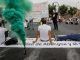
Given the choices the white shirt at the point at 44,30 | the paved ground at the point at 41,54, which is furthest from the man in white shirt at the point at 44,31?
the paved ground at the point at 41,54

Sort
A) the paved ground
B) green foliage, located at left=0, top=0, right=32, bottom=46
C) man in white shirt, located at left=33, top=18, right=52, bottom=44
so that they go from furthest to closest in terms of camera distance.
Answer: man in white shirt, located at left=33, top=18, right=52, bottom=44, the paved ground, green foliage, located at left=0, top=0, right=32, bottom=46

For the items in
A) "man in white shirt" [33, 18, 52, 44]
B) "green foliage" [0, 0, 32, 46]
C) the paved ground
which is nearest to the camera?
"green foliage" [0, 0, 32, 46]

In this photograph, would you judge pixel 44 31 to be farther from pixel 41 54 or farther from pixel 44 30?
pixel 41 54

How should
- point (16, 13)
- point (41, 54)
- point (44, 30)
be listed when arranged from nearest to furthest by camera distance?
point (16, 13) → point (41, 54) → point (44, 30)

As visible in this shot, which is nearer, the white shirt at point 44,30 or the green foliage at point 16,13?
the green foliage at point 16,13

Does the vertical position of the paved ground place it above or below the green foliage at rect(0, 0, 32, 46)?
below

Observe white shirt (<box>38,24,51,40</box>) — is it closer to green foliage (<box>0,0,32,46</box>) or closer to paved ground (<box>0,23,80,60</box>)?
paved ground (<box>0,23,80,60</box>)

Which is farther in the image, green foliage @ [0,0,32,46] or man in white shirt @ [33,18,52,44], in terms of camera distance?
man in white shirt @ [33,18,52,44]

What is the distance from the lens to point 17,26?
17.0 ft

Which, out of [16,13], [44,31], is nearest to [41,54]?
[44,31]

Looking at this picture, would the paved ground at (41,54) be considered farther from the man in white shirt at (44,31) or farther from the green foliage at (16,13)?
the man in white shirt at (44,31)

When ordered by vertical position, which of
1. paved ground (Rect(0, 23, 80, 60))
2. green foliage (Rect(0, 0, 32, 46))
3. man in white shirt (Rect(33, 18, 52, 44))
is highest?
green foliage (Rect(0, 0, 32, 46))

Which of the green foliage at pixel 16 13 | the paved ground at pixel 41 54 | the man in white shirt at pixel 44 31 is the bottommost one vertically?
the paved ground at pixel 41 54

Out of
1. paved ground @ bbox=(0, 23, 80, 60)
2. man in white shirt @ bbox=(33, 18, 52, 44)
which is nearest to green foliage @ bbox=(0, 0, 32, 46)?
paved ground @ bbox=(0, 23, 80, 60)
